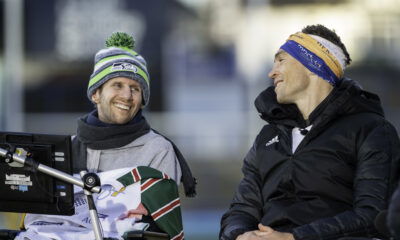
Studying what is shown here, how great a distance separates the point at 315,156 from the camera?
521 centimetres

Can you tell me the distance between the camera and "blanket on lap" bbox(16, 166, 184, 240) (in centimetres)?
536

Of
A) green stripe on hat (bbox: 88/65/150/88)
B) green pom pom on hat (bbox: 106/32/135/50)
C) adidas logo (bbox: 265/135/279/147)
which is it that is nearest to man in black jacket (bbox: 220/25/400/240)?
adidas logo (bbox: 265/135/279/147)

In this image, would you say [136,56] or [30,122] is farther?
[30,122]

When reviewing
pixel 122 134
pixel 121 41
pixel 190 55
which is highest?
pixel 121 41

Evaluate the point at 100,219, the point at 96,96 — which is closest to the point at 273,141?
the point at 100,219

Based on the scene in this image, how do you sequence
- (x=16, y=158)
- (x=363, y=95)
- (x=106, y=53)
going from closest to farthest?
1. (x=16, y=158)
2. (x=363, y=95)
3. (x=106, y=53)

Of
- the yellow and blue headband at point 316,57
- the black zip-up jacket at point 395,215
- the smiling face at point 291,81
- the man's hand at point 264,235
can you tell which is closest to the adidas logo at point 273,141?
the smiling face at point 291,81

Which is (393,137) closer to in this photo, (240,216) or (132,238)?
(240,216)

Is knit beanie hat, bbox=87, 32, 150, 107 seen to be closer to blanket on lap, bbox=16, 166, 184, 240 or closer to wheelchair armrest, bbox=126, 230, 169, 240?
blanket on lap, bbox=16, 166, 184, 240

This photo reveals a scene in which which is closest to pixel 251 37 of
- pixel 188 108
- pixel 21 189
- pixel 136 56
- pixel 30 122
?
pixel 188 108

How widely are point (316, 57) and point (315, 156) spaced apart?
555mm

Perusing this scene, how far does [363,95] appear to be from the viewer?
Answer: 5367 millimetres

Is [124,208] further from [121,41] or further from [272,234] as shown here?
[121,41]

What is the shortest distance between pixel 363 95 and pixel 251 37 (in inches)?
451
